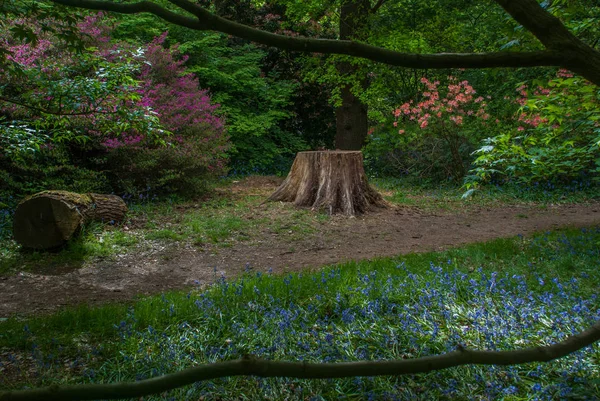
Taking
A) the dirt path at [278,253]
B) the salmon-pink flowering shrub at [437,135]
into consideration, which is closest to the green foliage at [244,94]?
the salmon-pink flowering shrub at [437,135]

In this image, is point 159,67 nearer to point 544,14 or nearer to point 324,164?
point 324,164

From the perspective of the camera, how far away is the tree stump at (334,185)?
9.25m

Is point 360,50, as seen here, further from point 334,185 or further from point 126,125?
point 334,185

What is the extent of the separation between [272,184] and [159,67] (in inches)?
170

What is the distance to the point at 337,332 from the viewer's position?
11.0 feet

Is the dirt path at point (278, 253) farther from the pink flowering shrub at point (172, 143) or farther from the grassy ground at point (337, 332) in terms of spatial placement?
the pink flowering shrub at point (172, 143)

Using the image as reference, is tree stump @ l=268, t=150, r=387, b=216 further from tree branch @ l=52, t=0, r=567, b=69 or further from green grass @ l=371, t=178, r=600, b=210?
tree branch @ l=52, t=0, r=567, b=69

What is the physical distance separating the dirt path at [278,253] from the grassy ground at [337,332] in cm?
99

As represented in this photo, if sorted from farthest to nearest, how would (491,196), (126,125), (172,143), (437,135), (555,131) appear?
1. (437,135)
2. (491,196)
3. (172,143)
4. (126,125)
5. (555,131)

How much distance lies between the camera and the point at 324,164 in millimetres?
9555

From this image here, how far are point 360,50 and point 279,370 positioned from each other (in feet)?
3.09

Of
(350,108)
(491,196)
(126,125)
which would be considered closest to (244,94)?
(350,108)

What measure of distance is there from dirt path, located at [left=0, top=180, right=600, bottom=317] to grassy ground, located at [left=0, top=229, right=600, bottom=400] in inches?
39.0

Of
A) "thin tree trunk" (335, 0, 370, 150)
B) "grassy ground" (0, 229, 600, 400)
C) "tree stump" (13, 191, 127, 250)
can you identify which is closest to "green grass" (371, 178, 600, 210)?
"thin tree trunk" (335, 0, 370, 150)
